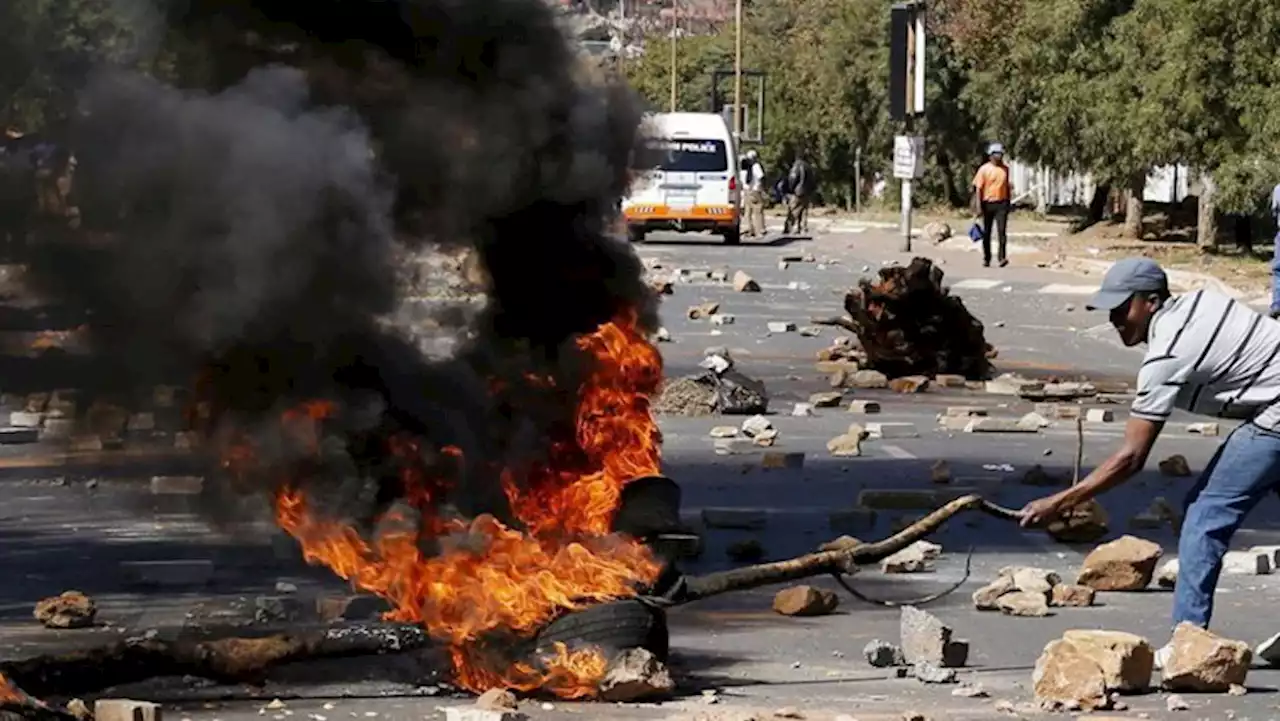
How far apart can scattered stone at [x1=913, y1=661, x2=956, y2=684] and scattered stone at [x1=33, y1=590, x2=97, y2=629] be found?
3.23 metres

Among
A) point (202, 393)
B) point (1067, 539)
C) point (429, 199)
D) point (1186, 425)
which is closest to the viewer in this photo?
point (202, 393)

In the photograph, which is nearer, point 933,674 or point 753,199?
point 933,674

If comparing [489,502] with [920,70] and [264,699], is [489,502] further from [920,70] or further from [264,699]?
[920,70]

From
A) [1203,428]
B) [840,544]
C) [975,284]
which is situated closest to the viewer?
[840,544]

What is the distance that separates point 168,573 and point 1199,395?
459 cm

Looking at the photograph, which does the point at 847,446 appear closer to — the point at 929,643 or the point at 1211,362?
the point at 929,643

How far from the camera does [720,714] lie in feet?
23.6

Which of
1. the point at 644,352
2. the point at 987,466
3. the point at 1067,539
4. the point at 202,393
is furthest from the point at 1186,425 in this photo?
the point at 202,393

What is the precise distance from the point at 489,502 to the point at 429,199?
1.18 m

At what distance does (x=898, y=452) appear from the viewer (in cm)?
1490

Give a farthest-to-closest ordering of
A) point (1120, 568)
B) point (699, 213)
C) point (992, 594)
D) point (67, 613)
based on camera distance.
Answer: point (699, 213) → point (1120, 568) → point (992, 594) → point (67, 613)

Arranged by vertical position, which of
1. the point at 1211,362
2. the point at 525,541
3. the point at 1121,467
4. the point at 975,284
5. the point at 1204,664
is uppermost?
the point at 1211,362

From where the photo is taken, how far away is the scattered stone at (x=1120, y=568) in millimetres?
9984

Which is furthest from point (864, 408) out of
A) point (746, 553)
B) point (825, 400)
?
point (746, 553)
